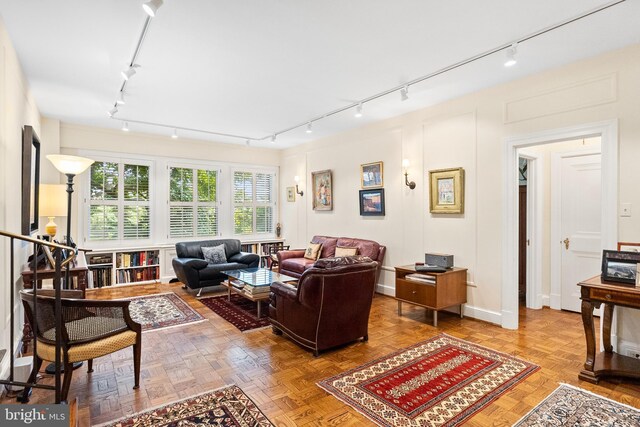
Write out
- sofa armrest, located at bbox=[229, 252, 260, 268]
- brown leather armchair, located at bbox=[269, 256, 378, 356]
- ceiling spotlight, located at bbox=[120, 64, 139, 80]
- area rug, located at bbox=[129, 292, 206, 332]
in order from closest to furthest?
1. brown leather armchair, located at bbox=[269, 256, 378, 356]
2. ceiling spotlight, located at bbox=[120, 64, 139, 80]
3. area rug, located at bbox=[129, 292, 206, 332]
4. sofa armrest, located at bbox=[229, 252, 260, 268]

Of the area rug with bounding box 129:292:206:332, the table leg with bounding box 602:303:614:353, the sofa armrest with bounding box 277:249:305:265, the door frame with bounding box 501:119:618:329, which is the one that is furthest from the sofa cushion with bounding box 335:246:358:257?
the table leg with bounding box 602:303:614:353

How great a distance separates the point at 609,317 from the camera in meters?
2.88

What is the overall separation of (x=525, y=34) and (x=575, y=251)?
3060 millimetres

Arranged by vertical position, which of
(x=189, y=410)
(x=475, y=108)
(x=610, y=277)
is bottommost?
(x=189, y=410)

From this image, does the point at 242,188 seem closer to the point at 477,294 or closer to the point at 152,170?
the point at 152,170

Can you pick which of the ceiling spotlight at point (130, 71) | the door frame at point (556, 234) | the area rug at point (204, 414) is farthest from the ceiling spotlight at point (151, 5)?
the door frame at point (556, 234)

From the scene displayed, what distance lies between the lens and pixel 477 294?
4.19 meters

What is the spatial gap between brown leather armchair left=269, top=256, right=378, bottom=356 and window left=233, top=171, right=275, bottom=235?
14.1 feet

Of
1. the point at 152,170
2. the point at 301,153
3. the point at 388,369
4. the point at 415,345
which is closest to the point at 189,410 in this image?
the point at 388,369

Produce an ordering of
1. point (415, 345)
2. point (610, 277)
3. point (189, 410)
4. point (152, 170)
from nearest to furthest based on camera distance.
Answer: point (189, 410)
point (610, 277)
point (415, 345)
point (152, 170)

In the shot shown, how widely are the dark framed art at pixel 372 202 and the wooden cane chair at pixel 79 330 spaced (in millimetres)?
3890

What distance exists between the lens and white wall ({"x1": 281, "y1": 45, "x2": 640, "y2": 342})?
305 centimetres

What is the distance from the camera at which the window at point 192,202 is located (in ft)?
22.0

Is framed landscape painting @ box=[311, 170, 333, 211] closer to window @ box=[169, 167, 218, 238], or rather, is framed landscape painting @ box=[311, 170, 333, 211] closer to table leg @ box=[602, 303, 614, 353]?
window @ box=[169, 167, 218, 238]
